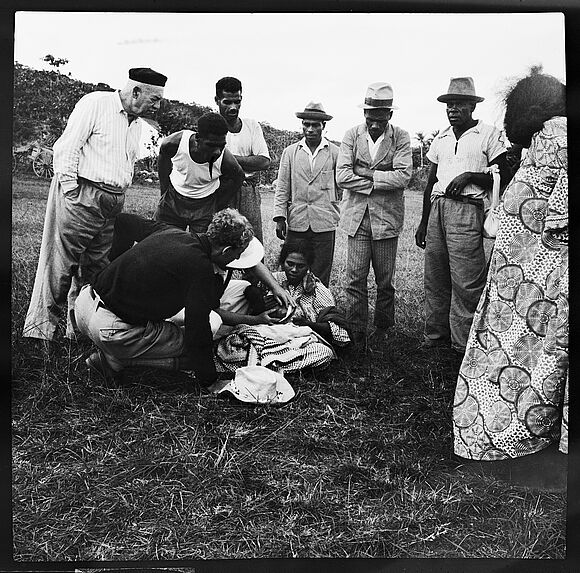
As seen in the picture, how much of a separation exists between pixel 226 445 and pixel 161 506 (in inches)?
16.9

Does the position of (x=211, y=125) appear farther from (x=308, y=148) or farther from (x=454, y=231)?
(x=454, y=231)

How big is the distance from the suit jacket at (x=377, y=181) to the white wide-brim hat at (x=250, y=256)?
458 millimetres

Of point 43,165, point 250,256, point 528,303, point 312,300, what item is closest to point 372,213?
point 312,300

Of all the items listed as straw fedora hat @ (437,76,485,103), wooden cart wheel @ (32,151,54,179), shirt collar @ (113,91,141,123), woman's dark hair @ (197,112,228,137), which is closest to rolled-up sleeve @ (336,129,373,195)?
straw fedora hat @ (437,76,485,103)

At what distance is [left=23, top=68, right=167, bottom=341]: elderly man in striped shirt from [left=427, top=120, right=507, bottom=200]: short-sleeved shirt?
147 cm

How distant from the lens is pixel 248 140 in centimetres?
386

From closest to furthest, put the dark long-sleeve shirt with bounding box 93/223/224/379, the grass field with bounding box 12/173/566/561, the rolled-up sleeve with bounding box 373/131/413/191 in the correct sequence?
the grass field with bounding box 12/173/566/561
the dark long-sleeve shirt with bounding box 93/223/224/379
the rolled-up sleeve with bounding box 373/131/413/191

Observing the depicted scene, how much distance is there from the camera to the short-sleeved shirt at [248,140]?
3.84 m

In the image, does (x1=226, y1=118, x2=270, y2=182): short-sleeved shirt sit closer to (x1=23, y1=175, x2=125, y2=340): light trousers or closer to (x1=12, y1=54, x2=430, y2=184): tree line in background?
(x1=12, y1=54, x2=430, y2=184): tree line in background

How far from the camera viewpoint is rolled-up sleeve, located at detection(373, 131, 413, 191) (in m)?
3.91

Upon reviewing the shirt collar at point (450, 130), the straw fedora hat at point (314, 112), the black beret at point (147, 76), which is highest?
the black beret at point (147, 76)

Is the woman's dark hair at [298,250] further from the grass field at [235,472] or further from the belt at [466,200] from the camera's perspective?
the belt at [466,200]

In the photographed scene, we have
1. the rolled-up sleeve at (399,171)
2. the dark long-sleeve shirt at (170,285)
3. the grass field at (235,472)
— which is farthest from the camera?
the rolled-up sleeve at (399,171)

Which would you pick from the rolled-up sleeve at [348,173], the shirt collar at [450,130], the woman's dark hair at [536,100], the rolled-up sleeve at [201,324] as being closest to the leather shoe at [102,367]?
the rolled-up sleeve at [201,324]
